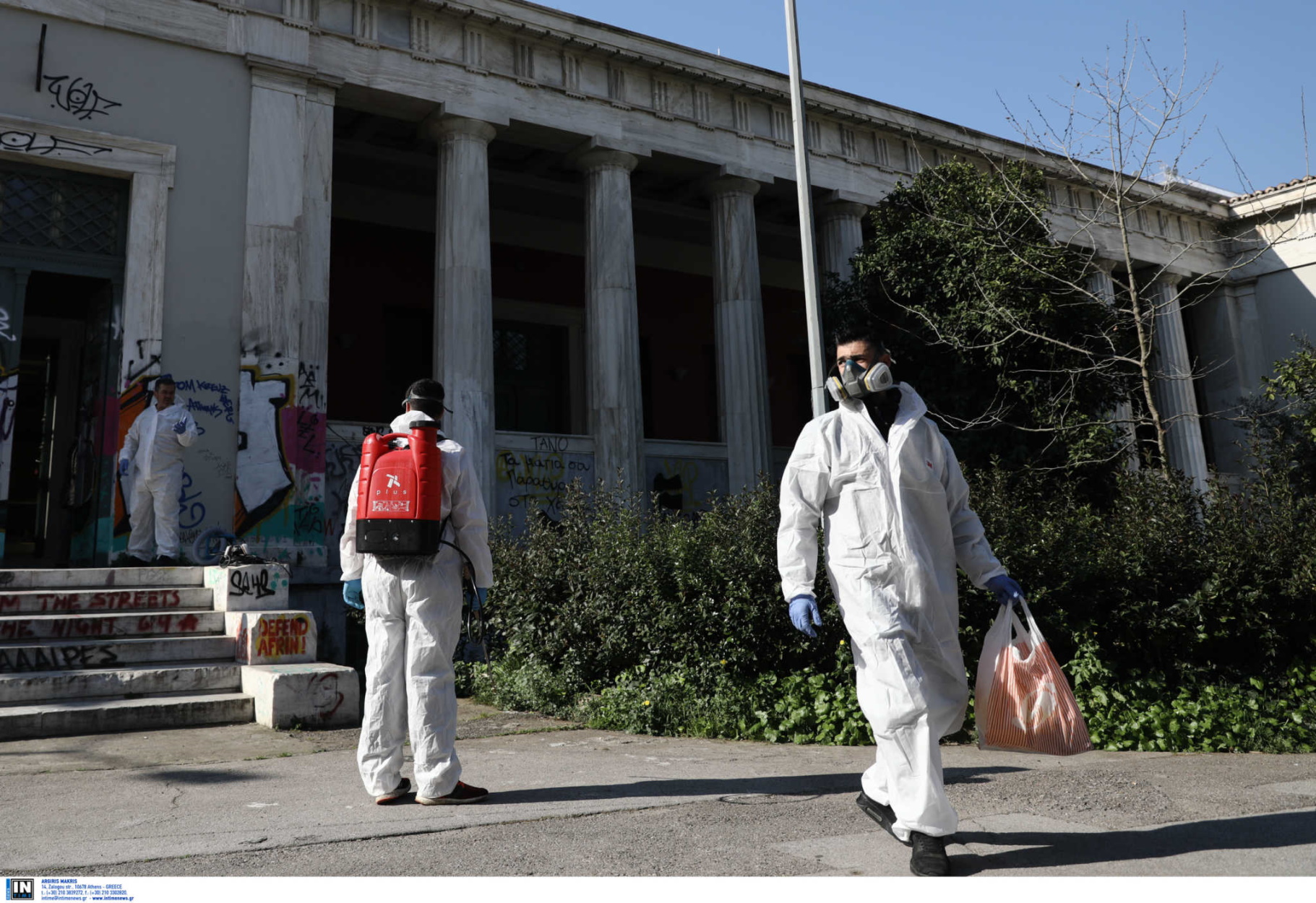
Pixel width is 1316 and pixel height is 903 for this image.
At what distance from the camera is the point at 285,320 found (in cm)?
1315

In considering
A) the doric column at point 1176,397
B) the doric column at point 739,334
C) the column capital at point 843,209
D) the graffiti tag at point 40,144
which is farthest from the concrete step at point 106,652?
the doric column at point 1176,397

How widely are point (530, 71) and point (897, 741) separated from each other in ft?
48.5

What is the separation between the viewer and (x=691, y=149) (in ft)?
57.1

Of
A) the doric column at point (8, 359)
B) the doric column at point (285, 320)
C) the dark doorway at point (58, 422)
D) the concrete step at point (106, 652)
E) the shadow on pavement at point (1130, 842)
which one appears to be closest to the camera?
the shadow on pavement at point (1130, 842)

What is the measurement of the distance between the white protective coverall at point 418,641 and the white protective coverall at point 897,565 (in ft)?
5.27

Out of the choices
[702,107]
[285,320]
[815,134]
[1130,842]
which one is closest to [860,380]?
[1130,842]

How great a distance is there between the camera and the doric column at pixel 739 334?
17344 mm

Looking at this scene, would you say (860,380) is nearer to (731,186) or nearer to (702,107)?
(731,186)

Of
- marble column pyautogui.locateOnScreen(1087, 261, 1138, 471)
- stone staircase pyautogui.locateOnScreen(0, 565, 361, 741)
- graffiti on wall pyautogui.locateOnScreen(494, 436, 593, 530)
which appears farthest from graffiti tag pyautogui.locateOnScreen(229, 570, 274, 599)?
marble column pyautogui.locateOnScreen(1087, 261, 1138, 471)

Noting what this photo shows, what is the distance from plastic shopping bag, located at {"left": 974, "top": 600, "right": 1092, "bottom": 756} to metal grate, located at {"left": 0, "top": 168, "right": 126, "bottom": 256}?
487 inches

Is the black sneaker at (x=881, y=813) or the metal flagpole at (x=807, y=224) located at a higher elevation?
the metal flagpole at (x=807, y=224)

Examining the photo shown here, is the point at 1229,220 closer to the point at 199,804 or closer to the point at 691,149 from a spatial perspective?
the point at 691,149

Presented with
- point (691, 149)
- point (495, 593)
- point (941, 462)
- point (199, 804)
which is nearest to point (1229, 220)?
point (691, 149)
